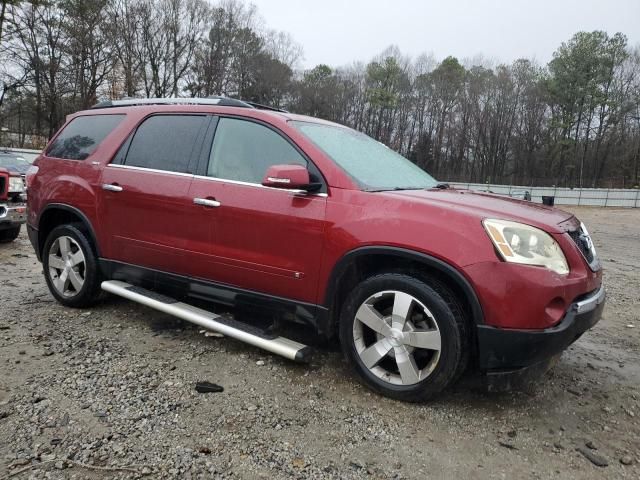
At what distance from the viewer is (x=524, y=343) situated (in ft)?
8.05

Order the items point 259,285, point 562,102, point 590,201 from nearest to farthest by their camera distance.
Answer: point 259,285 → point 590,201 → point 562,102

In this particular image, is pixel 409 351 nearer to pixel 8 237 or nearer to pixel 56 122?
pixel 8 237

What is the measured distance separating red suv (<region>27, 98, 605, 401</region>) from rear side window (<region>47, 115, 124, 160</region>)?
0.08 feet

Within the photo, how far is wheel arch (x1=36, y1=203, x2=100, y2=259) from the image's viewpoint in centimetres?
407

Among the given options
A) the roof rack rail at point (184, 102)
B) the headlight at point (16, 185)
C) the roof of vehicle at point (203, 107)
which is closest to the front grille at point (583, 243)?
the roof of vehicle at point (203, 107)

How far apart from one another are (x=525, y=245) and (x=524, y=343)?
512 mm

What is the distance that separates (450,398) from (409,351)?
47cm

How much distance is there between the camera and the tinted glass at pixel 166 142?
3613mm

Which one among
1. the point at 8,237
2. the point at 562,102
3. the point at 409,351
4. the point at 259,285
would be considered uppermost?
the point at 562,102

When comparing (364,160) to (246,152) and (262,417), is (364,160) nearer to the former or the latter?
(246,152)

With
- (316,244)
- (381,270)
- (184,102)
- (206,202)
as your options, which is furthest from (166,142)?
(381,270)

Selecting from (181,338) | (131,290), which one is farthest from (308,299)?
(131,290)

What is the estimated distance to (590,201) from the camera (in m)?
30.1

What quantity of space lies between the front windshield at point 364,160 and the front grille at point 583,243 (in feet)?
3.50
